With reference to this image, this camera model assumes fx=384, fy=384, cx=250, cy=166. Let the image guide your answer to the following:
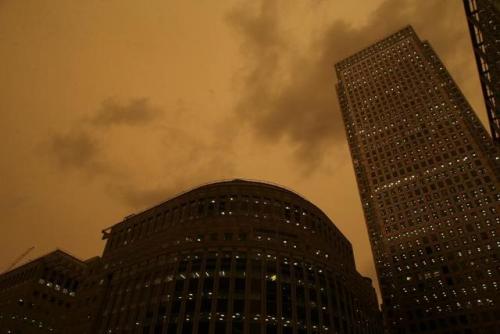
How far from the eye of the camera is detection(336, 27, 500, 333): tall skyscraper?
12231 cm

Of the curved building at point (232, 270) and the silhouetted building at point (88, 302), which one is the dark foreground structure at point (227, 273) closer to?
the curved building at point (232, 270)

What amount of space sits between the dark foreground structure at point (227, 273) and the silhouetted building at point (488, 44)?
51.6 m

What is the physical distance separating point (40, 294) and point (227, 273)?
94429mm

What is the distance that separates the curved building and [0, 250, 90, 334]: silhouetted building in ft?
154

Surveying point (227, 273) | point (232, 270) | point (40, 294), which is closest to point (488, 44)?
point (232, 270)

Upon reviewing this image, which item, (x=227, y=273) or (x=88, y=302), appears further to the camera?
(x=88, y=302)

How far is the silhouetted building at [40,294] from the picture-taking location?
131250 mm

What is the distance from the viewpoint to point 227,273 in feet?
265

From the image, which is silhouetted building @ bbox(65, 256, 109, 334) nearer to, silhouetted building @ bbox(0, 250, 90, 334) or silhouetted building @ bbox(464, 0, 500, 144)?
silhouetted building @ bbox(0, 250, 90, 334)

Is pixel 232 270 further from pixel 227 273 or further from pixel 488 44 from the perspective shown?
pixel 488 44

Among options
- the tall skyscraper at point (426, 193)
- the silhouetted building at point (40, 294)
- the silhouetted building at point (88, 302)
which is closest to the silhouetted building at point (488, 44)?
the silhouetted building at point (88, 302)

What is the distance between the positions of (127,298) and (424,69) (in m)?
154

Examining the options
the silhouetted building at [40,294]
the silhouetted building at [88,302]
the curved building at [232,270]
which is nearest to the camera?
the curved building at [232,270]

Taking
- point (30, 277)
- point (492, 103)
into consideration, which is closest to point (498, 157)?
point (492, 103)
